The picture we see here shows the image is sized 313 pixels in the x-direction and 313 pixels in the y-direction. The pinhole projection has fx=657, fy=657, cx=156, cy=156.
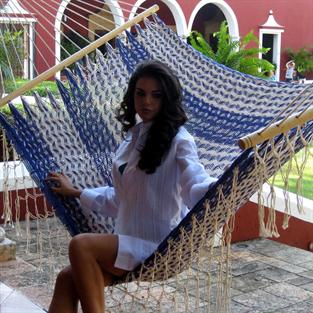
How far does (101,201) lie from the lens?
76.7 inches

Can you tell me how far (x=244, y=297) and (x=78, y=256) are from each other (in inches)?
45.7

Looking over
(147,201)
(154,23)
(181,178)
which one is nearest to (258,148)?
(181,178)

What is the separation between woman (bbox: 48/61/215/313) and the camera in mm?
1688

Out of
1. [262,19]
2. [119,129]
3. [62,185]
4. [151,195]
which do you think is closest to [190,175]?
[151,195]

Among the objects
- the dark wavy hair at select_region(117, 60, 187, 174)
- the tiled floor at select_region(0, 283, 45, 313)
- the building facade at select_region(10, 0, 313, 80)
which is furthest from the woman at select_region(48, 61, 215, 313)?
the building facade at select_region(10, 0, 313, 80)

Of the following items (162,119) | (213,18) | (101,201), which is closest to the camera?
(162,119)

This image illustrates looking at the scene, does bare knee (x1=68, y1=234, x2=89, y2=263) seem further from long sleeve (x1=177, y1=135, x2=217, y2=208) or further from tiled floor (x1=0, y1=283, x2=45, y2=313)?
tiled floor (x1=0, y1=283, x2=45, y2=313)

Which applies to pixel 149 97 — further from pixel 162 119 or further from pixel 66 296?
pixel 66 296

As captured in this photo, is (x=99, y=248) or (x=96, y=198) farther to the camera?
(x=96, y=198)

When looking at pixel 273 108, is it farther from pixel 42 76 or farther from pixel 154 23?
pixel 42 76

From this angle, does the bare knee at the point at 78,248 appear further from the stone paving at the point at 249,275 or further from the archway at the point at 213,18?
the archway at the point at 213,18

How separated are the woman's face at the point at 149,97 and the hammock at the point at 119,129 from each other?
326 mm

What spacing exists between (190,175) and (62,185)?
1.71 feet

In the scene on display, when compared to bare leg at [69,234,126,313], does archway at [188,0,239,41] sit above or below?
above
